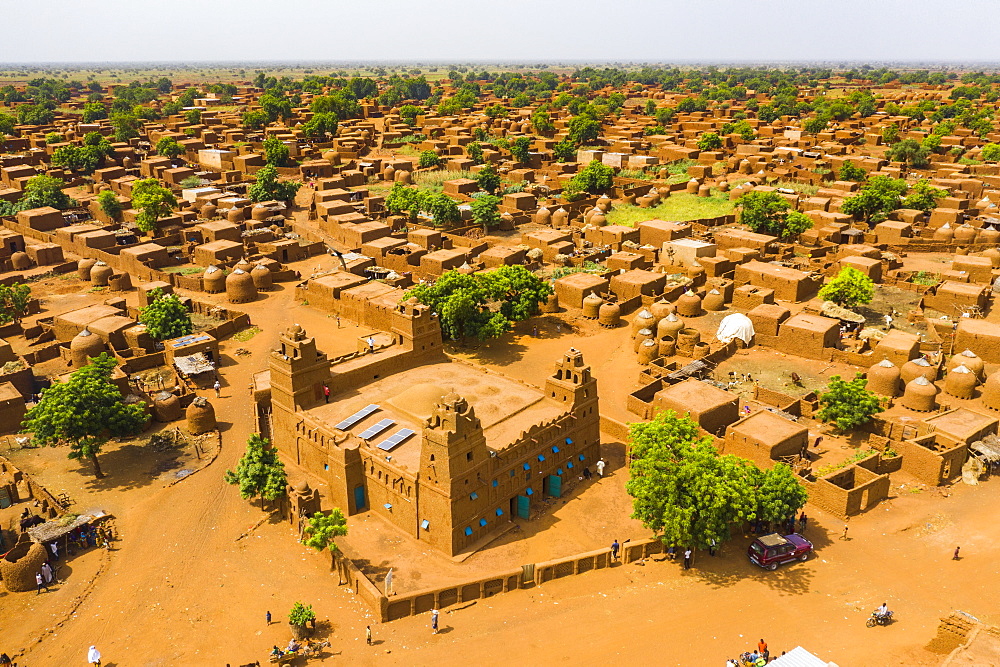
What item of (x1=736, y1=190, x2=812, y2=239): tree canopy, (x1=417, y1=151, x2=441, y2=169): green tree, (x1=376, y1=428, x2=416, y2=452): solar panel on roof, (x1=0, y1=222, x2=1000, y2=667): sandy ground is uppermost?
(x1=417, y1=151, x2=441, y2=169): green tree

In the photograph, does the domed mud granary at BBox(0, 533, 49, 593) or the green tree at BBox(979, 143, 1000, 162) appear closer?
the domed mud granary at BBox(0, 533, 49, 593)

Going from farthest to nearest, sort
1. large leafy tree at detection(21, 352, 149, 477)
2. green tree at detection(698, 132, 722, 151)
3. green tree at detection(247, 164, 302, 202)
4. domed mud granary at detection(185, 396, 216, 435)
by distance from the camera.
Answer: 1. green tree at detection(698, 132, 722, 151)
2. green tree at detection(247, 164, 302, 202)
3. domed mud granary at detection(185, 396, 216, 435)
4. large leafy tree at detection(21, 352, 149, 477)

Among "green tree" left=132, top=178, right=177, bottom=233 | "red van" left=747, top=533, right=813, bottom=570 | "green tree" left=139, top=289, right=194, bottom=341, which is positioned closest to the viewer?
"red van" left=747, top=533, right=813, bottom=570

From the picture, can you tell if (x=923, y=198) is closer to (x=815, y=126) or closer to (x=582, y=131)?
(x=815, y=126)

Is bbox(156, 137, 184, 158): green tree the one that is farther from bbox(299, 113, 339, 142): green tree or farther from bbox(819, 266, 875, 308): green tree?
bbox(819, 266, 875, 308): green tree

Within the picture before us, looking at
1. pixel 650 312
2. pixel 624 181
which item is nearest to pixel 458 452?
pixel 650 312

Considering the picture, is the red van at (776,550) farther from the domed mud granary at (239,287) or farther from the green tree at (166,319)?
the domed mud granary at (239,287)

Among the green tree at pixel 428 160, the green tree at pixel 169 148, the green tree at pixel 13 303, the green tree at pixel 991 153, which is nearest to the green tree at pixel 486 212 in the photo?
the green tree at pixel 428 160

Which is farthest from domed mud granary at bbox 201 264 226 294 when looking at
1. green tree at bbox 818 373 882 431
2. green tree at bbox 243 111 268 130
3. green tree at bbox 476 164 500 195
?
green tree at bbox 243 111 268 130

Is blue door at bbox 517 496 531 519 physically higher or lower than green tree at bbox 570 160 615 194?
lower
